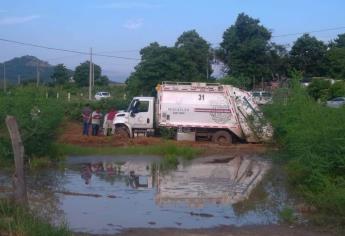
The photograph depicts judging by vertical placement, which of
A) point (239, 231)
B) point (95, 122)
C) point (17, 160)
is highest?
point (95, 122)

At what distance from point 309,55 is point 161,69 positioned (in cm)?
1654

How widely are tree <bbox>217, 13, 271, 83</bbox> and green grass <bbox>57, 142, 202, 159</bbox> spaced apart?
1285 inches

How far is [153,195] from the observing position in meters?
15.1

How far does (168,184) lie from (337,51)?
131 ft

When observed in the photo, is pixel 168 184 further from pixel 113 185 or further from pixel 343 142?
pixel 343 142

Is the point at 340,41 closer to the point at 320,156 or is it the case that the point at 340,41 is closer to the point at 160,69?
the point at 160,69

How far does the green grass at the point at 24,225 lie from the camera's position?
8.80 meters

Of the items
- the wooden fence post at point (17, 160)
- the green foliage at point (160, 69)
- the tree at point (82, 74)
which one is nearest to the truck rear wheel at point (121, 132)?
the wooden fence post at point (17, 160)

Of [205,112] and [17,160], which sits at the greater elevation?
[205,112]

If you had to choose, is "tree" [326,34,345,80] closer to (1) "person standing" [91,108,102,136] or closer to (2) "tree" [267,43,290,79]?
(2) "tree" [267,43,290,79]

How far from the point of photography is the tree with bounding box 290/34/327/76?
60156 mm

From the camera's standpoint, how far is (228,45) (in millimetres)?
58719

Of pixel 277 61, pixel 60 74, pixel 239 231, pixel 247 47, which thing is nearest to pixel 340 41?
pixel 277 61

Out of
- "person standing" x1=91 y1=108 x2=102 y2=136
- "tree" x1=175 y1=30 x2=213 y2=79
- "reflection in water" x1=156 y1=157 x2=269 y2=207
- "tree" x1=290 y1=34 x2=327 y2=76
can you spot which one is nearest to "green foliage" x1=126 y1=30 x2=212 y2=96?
"tree" x1=175 y1=30 x2=213 y2=79
